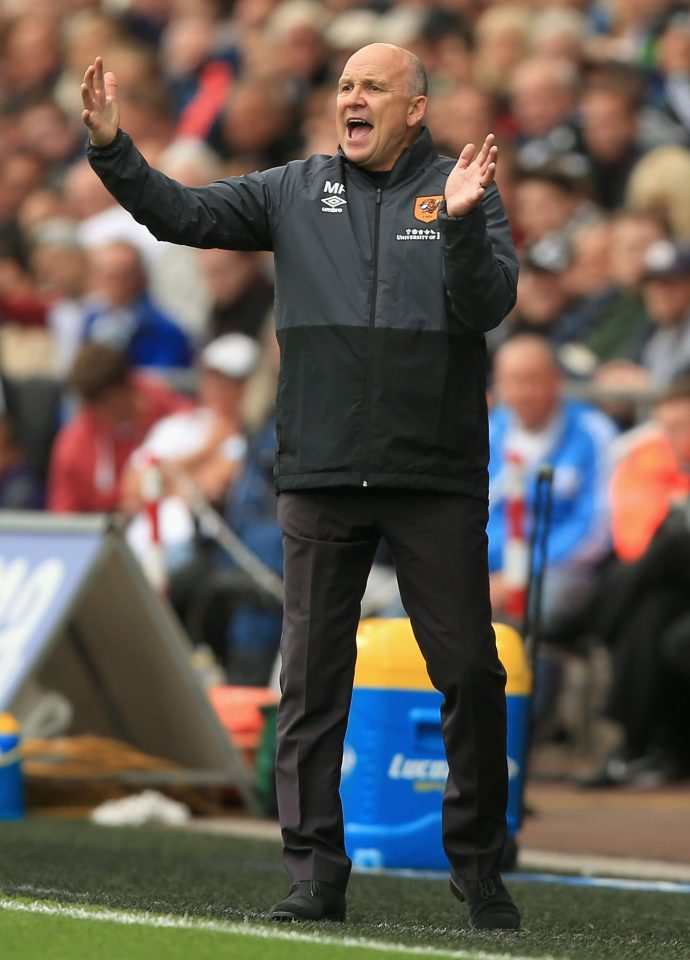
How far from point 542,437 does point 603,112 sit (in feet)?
9.82

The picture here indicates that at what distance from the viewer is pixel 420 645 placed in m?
5.09

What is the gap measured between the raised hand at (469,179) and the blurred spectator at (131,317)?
8532 millimetres

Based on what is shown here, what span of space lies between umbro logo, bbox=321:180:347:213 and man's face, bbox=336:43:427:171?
0.25 feet

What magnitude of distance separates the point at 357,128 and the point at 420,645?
1.27m

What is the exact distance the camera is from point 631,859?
7320 millimetres

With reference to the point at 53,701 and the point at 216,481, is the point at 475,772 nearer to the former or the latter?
the point at 53,701

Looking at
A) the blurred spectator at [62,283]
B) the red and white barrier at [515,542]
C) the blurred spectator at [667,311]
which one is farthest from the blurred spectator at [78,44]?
the red and white barrier at [515,542]

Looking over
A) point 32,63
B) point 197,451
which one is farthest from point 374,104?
point 32,63

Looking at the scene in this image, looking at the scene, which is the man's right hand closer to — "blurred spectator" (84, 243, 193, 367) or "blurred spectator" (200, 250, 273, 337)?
"blurred spectator" (200, 250, 273, 337)

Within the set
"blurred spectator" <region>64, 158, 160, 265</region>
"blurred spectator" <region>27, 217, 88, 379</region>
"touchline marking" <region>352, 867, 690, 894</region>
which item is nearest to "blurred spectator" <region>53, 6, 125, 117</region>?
"blurred spectator" <region>64, 158, 160, 265</region>

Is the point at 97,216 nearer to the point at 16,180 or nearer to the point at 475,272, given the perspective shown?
the point at 16,180

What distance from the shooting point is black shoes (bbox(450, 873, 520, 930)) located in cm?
500

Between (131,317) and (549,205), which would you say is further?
(131,317)

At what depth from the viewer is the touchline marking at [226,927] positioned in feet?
14.4
